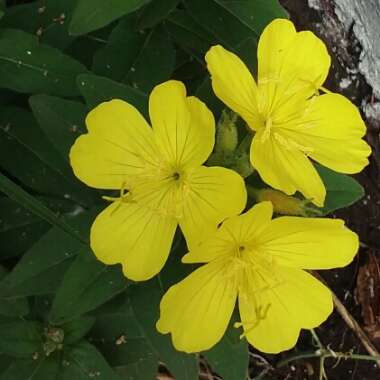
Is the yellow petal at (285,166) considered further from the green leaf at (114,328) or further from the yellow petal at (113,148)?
the green leaf at (114,328)

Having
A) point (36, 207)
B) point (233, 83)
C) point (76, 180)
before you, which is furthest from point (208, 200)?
point (76, 180)

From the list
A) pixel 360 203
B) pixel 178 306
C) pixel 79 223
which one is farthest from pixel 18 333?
pixel 360 203

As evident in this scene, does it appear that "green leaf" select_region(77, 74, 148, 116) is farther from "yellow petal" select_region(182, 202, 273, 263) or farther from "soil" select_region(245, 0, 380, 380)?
"soil" select_region(245, 0, 380, 380)

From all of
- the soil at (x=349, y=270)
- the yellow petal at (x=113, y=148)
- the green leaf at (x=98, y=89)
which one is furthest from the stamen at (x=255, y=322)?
the soil at (x=349, y=270)

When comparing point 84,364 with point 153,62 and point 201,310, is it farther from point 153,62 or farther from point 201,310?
point 153,62

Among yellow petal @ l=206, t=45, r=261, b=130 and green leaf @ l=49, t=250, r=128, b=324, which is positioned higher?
yellow petal @ l=206, t=45, r=261, b=130

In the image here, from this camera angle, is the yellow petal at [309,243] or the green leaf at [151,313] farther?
the green leaf at [151,313]

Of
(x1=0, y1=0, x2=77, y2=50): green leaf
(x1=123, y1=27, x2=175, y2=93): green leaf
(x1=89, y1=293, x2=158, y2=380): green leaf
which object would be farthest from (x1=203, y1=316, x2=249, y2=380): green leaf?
(x1=0, y1=0, x2=77, y2=50): green leaf

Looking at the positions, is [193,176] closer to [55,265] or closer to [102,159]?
[102,159]
